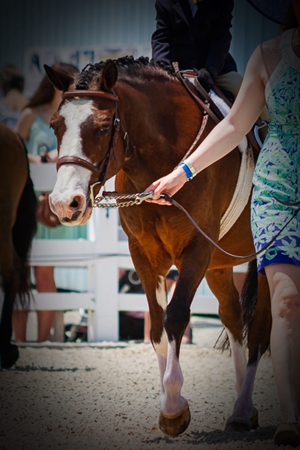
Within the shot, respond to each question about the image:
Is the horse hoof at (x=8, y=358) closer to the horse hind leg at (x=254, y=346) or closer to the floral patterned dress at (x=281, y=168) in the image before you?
the horse hind leg at (x=254, y=346)

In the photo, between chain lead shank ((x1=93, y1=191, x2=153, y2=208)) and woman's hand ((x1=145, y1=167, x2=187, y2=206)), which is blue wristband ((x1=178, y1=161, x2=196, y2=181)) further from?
chain lead shank ((x1=93, y1=191, x2=153, y2=208))

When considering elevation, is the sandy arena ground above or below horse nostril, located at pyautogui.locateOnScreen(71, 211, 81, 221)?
below

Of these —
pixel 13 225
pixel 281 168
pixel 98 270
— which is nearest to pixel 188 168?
pixel 281 168

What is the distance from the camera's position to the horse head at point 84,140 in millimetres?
2559

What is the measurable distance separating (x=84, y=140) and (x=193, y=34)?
1.27 metres

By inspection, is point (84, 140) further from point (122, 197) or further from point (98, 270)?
point (98, 270)

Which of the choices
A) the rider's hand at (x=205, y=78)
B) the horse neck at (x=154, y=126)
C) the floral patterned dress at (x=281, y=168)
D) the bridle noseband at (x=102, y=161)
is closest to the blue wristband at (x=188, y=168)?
the floral patterned dress at (x=281, y=168)

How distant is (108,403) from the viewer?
3854mm

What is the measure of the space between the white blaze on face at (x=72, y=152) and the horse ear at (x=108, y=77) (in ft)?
0.38

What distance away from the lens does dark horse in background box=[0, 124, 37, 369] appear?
5255mm

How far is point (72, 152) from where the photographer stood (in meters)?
2.62

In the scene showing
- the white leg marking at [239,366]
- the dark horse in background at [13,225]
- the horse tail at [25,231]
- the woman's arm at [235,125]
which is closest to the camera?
the woman's arm at [235,125]

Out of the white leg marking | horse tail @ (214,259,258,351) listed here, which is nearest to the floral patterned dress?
the white leg marking

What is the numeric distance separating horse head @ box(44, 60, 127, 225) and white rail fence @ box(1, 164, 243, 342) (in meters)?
3.35
